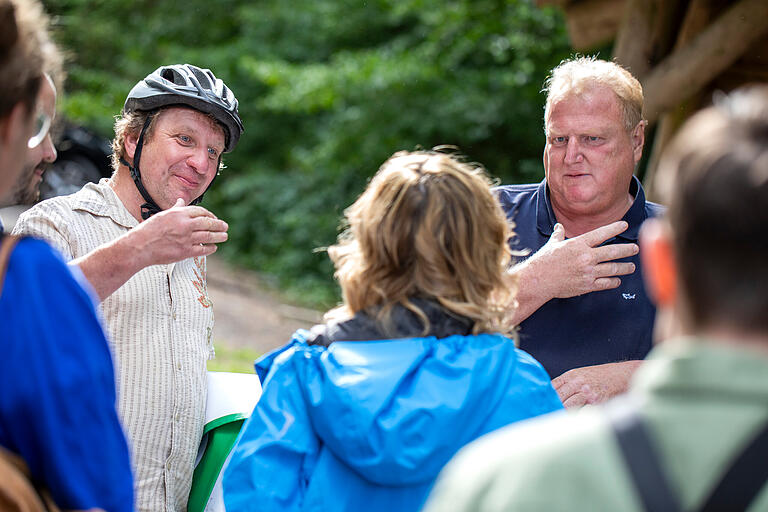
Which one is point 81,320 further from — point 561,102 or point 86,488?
point 561,102

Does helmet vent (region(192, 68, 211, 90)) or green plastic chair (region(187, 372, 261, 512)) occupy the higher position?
helmet vent (region(192, 68, 211, 90))

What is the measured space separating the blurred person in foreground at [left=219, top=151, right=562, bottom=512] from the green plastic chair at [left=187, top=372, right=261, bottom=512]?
0.76 meters

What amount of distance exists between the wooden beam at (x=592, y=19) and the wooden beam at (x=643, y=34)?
0.50m

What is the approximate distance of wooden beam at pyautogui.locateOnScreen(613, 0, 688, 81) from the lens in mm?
5656

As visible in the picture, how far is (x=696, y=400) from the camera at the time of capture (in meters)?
1.11

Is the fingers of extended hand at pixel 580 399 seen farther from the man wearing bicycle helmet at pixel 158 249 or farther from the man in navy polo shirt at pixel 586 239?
the man wearing bicycle helmet at pixel 158 249

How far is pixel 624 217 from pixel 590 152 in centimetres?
29

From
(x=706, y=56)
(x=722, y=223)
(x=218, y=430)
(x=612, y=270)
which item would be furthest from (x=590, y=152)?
(x=706, y=56)

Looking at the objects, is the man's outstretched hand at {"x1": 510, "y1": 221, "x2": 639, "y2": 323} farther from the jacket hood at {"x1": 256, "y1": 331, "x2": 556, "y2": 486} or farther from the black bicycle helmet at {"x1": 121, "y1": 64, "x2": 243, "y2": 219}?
the black bicycle helmet at {"x1": 121, "y1": 64, "x2": 243, "y2": 219}

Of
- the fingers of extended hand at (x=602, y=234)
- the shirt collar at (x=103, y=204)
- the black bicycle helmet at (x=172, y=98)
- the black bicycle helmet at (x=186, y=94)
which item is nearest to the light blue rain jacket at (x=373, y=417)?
the fingers of extended hand at (x=602, y=234)

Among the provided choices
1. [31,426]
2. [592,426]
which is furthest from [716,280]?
[31,426]

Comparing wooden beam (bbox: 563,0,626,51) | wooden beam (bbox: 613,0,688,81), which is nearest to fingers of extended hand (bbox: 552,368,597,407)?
wooden beam (bbox: 613,0,688,81)

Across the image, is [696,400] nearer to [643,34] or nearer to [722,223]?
[722,223]

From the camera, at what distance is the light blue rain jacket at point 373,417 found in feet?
6.59
